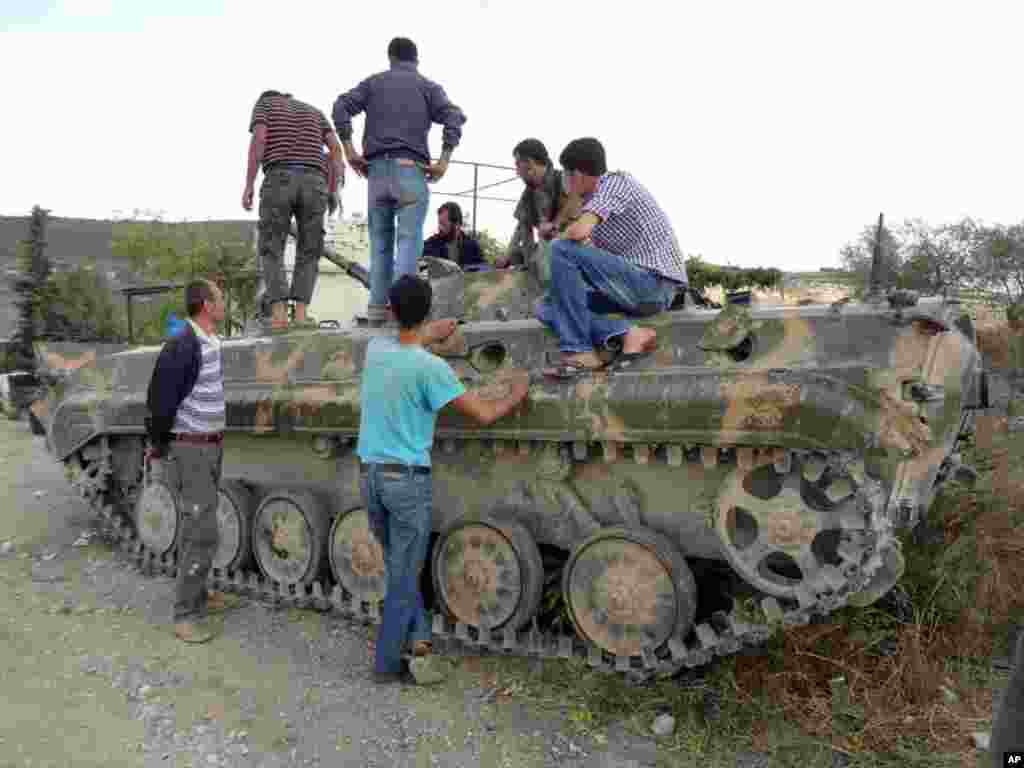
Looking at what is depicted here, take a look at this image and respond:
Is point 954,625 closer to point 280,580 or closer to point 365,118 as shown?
point 280,580

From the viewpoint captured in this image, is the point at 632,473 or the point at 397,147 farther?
the point at 397,147

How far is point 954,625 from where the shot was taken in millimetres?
→ 5121

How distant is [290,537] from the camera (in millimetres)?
6512

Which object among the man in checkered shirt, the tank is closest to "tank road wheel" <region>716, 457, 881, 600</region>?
the tank

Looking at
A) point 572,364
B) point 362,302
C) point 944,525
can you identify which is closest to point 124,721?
point 572,364

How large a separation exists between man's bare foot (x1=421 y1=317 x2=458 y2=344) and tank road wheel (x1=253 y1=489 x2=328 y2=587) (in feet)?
5.24

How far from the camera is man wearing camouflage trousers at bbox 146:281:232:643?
5.81 metres

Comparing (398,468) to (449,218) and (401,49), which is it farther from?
(449,218)

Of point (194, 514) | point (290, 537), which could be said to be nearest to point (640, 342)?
point (290, 537)

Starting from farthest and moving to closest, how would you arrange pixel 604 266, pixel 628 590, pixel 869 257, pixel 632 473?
pixel 869 257 < pixel 604 266 < pixel 632 473 < pixel 628 590

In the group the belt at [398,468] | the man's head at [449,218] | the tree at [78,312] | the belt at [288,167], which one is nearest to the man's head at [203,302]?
the belt at [398,468]

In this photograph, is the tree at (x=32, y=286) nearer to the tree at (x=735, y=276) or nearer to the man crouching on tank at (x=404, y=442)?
the tree at (x=735, y=276)

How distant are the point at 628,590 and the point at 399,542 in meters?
1.30

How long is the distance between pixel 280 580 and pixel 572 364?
293 centimetres
